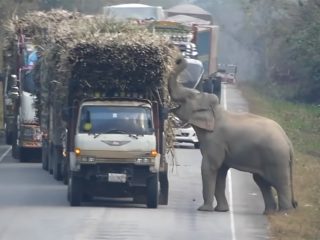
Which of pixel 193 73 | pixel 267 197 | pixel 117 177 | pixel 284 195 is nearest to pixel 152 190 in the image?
pixel 117 177

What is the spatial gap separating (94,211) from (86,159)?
3.18 feet

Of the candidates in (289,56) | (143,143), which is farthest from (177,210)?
(289,56)

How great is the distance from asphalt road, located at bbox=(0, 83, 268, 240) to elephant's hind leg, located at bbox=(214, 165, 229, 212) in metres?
0.22

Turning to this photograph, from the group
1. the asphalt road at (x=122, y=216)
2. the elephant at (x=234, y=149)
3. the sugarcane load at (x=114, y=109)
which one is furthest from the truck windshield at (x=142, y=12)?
the elephant at (x=234, y=149)

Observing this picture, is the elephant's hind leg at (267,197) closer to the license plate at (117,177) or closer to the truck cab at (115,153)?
the truck cab at (115,153)

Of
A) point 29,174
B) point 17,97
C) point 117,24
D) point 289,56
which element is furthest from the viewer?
point 289,56

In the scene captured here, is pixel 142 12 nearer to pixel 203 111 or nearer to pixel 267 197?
pixel 203 111

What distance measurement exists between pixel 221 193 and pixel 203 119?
1.36 meters

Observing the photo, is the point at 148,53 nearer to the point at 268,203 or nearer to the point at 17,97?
the point at 268,203

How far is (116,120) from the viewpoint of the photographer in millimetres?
24297

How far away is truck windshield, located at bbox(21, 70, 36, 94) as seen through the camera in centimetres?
3341

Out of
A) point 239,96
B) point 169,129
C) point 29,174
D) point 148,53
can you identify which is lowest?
point 239,96

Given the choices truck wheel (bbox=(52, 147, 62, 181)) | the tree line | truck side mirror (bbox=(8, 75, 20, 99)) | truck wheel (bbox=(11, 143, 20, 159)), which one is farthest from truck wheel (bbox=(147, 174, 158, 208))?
the tree line

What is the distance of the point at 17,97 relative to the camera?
34.4 meters
